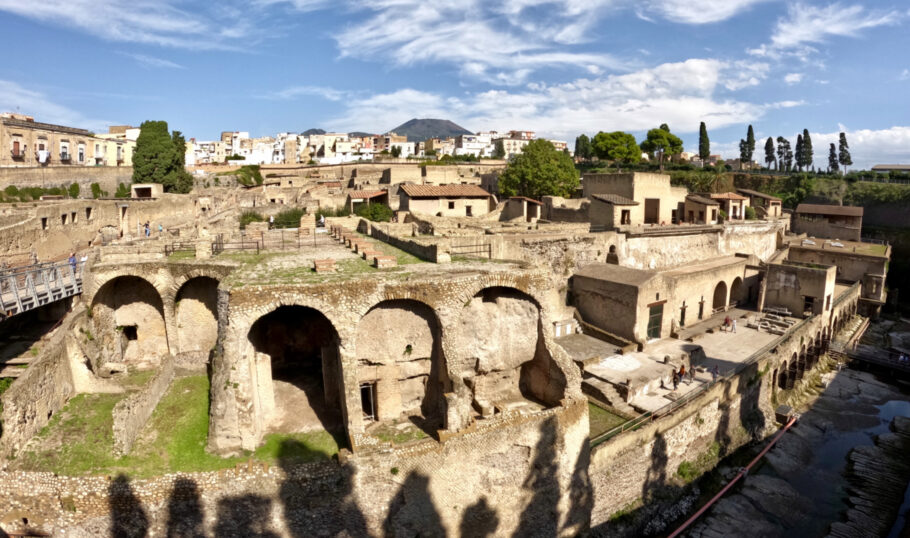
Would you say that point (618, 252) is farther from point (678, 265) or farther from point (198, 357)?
point (198, 357)

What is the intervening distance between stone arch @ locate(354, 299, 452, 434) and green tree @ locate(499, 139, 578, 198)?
32100 millimetres

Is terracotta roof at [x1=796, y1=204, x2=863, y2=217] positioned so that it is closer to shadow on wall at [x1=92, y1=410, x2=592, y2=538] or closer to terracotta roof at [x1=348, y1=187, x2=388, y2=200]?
terracotta roof at [x1=348, y1=187, x2=388, y2=200]

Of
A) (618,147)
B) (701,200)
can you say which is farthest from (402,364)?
(618,147)

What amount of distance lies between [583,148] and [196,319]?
91.2 meters

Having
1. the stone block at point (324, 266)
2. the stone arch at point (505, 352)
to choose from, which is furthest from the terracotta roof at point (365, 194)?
the stone arch at point (505, 352)

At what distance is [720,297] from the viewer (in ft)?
99.5

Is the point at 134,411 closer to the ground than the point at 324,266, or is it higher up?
closer to the ground

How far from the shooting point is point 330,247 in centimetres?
2047

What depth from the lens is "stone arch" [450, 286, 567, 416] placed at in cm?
1373

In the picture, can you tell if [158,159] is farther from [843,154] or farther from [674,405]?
[843,154]

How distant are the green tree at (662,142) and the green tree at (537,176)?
3227 cm

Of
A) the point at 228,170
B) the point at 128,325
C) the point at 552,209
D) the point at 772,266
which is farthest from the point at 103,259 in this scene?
the point at 228,170

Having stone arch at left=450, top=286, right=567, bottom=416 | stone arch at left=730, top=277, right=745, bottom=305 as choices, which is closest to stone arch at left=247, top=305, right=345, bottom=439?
stone arch at left=450, top=286, right=567, bottom=416

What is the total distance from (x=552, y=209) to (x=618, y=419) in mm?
20202
